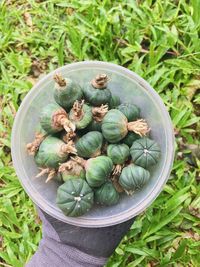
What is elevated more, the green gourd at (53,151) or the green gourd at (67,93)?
the green gourd at (67,93)

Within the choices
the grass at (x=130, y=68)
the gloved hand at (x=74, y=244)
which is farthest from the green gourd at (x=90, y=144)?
the grass at (x=130, y=68)

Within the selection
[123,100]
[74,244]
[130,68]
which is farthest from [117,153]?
[130,68]

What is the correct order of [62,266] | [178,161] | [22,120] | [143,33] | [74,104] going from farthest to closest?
[143,33] < [178,161] < [62,266] < [22,120] < [74,104]

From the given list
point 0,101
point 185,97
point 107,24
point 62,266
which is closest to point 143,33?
point 107,24

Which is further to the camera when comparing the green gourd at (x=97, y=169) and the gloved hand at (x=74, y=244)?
the gloved hand at (x=74, y=244)

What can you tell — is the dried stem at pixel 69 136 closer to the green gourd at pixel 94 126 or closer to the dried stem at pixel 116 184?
the green gourd at pixel 94 126

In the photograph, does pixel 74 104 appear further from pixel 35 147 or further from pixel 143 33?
pixel 143 33
